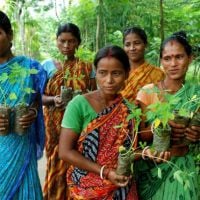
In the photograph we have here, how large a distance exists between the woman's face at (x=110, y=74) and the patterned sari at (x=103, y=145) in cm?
13

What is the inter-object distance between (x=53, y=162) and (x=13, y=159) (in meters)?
1.31

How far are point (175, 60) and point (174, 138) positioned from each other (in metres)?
0.58

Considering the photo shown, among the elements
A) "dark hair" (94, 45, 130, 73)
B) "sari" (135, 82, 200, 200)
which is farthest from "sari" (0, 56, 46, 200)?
"sari" (135, 82, 200, 200)

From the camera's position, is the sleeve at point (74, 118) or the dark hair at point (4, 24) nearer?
A: the sleeve at point (74, 118)

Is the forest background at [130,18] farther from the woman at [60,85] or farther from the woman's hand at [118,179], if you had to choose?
the woman's hand at [118,179]

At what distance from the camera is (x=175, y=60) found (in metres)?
2.69

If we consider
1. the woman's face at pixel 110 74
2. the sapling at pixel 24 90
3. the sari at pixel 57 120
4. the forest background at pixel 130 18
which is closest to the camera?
the woman's face at pixel 110 74

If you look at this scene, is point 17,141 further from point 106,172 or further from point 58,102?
point 58,102

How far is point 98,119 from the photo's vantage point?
2396 millimetres

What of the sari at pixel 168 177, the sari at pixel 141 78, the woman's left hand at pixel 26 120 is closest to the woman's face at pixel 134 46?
the sari at pixel 141 78

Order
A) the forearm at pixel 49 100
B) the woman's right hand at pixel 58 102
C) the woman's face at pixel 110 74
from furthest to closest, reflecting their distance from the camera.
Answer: the forearm at pixel 49 100
the woman's right hand at pixel 58 102
the woman's face at pixel 110 74

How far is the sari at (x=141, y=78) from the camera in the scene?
394 cm

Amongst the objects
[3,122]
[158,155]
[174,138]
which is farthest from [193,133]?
[3,122]

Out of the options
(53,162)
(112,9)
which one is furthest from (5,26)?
(112,9)
